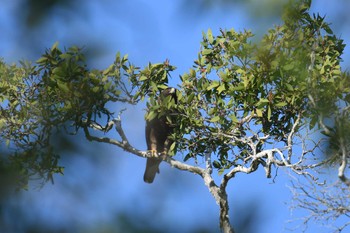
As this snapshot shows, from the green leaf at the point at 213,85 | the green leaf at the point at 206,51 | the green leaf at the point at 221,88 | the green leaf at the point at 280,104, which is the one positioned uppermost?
the green leaf at the point at 206,51

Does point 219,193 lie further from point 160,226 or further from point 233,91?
point 160,226

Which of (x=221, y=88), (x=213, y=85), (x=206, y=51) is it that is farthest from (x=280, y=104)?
(x=206, y=51)

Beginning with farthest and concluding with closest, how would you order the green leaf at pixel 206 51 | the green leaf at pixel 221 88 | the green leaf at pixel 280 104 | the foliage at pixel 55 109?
the green leaf at pixel 206 51 < the green leaf at pixel 221 88 < the green leaf at pixel 280 104 < the foliage at pixel 55 109

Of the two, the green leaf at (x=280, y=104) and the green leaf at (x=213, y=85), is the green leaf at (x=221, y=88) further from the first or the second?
the green leaf at (x=280, y=104)

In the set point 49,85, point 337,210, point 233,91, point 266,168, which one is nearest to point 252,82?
point 233,91

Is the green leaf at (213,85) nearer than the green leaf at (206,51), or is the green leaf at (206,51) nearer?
the green leaf at (213,85)

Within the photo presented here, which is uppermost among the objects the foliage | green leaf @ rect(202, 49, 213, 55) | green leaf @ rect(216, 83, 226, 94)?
green leaf @ rect(202, 49, 213, 55)

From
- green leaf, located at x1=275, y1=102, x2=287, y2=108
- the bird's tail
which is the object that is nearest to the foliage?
the bird's tail

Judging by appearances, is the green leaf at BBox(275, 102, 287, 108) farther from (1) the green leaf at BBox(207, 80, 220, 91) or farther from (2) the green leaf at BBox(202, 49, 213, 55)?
(2) the green leaf at BBox(202, 49, 213, 55)

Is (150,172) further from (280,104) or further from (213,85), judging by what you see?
(213,85)

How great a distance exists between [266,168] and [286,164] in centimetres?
24

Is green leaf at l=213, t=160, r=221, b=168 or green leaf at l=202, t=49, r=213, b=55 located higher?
green leaf at l=202, t=49, r=213, b=55

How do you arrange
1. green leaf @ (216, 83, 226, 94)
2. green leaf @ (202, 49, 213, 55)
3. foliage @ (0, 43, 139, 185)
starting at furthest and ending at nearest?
1. green leaf @ (202, 49, 213, 55)
2. green leaf @ (216, 83, 226, 94)
3. foliage @ (0, 43, 139, 185)

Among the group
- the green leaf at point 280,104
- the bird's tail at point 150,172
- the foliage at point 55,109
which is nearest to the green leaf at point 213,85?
the green leaf at point 280,104
